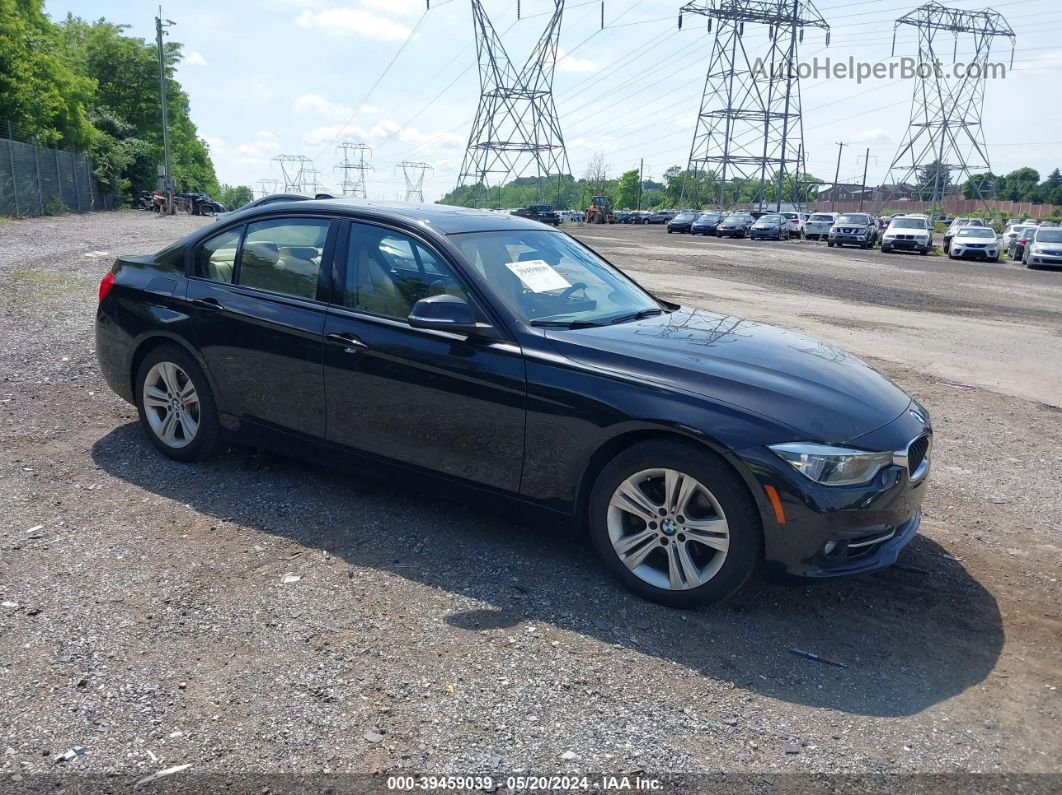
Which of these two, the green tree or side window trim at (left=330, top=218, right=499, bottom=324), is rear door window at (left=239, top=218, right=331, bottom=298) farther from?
the green tree

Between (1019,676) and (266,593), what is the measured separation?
313 centimetres

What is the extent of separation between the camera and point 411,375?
452 centimetres

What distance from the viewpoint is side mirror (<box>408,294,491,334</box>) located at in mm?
4254

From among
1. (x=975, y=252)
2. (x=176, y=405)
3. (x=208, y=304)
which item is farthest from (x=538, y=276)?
(x=975, y=252)

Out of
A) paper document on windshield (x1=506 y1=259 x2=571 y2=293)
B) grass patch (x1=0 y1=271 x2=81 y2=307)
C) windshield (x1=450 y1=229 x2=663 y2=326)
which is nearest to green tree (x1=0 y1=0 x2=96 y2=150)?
grass patch (x1=0 y1=271 x2=81 y2=307)

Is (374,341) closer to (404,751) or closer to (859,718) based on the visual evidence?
(404,751)

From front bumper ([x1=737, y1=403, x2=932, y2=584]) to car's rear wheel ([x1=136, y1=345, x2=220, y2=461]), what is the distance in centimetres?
328

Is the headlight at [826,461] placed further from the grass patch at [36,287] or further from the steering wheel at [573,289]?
the grass patch at [36,287]

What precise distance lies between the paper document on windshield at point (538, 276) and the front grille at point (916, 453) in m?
1.93

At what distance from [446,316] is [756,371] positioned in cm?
146

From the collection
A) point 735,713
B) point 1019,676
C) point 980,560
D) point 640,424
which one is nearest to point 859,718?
point 735,713

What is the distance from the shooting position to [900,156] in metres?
88.8

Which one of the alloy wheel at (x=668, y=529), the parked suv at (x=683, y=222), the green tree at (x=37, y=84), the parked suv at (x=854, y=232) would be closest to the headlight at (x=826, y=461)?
the alloy wheel at (x=668, y=529)

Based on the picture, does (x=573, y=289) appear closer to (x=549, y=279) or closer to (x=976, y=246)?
(x=549, y=279)
